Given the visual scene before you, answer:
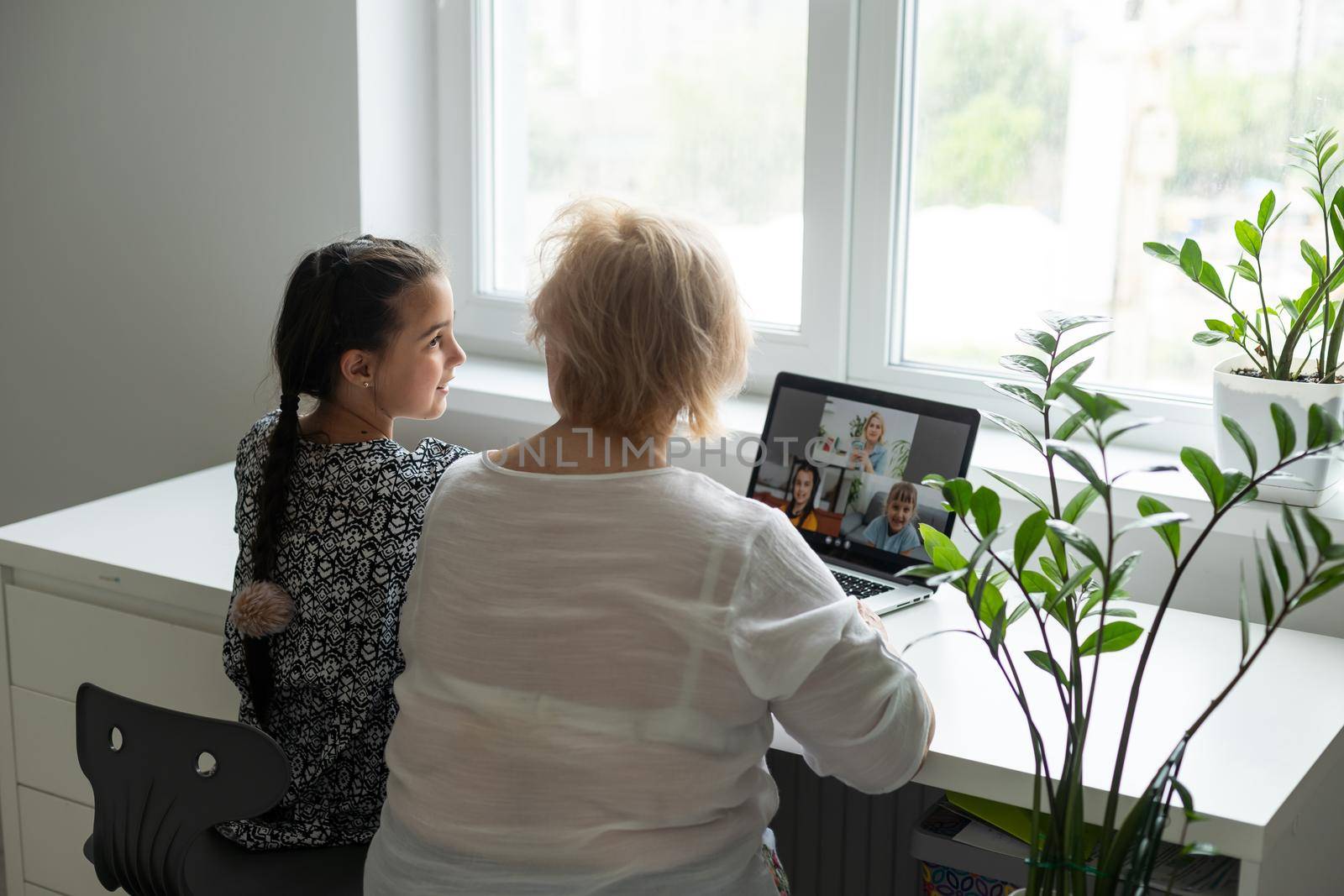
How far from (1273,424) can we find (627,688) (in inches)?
34.3

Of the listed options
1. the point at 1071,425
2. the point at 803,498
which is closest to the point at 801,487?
the point at 803,498

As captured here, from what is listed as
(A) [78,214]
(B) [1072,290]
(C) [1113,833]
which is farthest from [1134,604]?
(A) [78,214]

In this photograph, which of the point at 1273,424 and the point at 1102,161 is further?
the point at 1102,161

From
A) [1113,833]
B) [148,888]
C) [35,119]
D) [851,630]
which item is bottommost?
[148,888]

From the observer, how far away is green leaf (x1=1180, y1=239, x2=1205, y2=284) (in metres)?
1.49

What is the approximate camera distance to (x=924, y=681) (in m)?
1.38

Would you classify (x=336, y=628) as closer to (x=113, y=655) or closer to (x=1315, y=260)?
(x=113, y=655)

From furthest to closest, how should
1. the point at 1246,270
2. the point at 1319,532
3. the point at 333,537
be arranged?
1. the point at 1246,270
2. the point at 333,537
3. the point at 1319,532

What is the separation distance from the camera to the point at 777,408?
1.75m

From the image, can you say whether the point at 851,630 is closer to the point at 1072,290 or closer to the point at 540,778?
the point at 540,778

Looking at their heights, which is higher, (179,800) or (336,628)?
(336,628)

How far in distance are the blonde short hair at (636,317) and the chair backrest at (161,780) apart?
17.2 inches

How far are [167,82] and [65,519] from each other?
2.96 ft

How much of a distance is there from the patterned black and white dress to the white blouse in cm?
22
